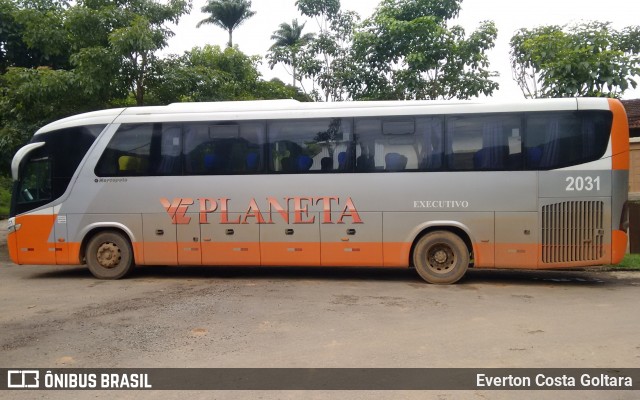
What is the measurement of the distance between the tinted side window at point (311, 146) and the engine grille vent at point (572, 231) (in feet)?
11.8

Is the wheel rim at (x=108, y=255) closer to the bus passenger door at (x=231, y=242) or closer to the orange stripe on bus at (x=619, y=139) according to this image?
the bus passenger door at (x=231, y=242)

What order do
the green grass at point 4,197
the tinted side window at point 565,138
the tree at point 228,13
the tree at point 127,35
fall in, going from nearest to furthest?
the tinted side window at point 565,138, the tree at point 127,35, the green grass at point 4,197, the tree at point 228,13

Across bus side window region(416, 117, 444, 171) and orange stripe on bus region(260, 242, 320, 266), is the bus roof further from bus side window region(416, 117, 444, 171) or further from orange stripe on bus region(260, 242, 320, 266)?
orange stripe on bus region(260, 242, 320, 266)

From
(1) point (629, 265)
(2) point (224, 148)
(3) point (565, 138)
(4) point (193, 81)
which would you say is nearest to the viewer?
(3) point (565, 138)

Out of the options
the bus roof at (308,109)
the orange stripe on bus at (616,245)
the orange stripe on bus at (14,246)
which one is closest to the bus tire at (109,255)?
the orange stripe on bus at (14,246)

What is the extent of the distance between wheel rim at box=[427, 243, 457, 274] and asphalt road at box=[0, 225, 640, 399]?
37 cm

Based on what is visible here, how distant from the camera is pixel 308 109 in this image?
10086 mm

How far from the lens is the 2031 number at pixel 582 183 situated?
9195mm

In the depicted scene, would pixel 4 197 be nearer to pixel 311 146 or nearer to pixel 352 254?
pixel 311 146

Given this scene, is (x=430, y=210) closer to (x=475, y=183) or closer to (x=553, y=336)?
(x=475, y=183)

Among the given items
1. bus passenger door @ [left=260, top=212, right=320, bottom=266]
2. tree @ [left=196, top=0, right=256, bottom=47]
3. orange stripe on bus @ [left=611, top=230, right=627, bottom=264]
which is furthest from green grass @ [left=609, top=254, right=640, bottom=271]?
tree @ [left=196, top=0, right=256, bottom=47]

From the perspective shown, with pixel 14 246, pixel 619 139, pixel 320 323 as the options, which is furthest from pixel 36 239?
pixel 619 139

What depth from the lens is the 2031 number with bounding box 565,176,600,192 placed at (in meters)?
9.20

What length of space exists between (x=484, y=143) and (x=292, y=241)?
386 centimetres
